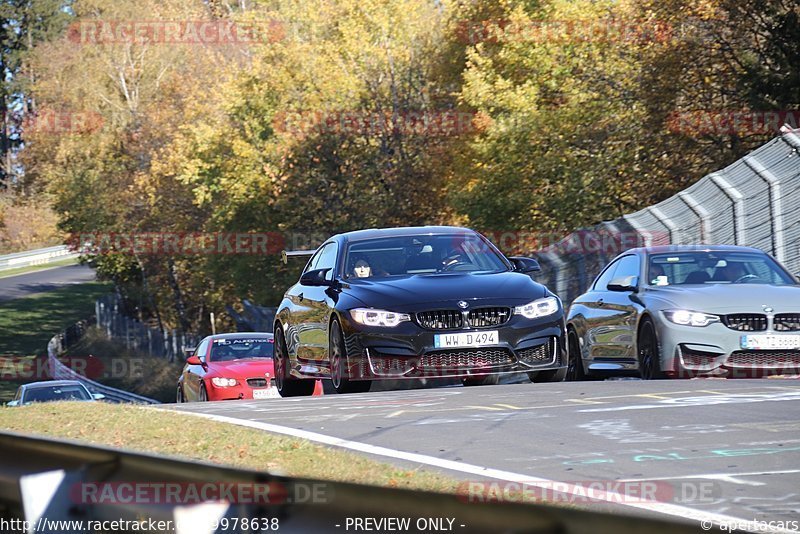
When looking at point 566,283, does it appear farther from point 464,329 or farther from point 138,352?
point 138,352

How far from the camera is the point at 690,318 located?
13.4m

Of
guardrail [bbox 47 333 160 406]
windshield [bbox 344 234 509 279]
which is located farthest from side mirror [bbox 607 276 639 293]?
guardrail [bbox 47 333 160 406]

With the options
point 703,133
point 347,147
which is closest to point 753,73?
point 703,133

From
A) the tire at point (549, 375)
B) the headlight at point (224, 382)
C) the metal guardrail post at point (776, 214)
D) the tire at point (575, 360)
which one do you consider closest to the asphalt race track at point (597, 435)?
the tire at point (549, 375)

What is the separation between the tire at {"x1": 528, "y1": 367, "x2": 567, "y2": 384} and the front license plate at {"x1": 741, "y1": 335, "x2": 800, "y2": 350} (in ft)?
6.01

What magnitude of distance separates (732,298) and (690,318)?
20.5 inches

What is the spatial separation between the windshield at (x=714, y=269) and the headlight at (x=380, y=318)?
338cm

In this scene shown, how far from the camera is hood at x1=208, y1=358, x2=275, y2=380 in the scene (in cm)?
2130

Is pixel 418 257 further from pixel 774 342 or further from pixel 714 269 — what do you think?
pixel 774 342

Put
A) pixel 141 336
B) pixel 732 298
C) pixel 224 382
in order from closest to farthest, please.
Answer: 1. pixel 732 298
2. pixel 224 382
3. pixel 141 336

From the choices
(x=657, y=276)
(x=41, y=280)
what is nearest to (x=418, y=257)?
(x=657, y=276)

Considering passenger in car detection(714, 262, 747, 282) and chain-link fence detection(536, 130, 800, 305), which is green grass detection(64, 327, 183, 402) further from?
passenger in car detection(714, 262, 747, 282)

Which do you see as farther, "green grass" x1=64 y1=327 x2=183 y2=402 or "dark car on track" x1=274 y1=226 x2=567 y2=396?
"green grass" x1=64 y1=327 x2=183 y2=402

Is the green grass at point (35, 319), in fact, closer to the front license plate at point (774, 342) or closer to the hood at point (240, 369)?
the hood at point (240, 369)
